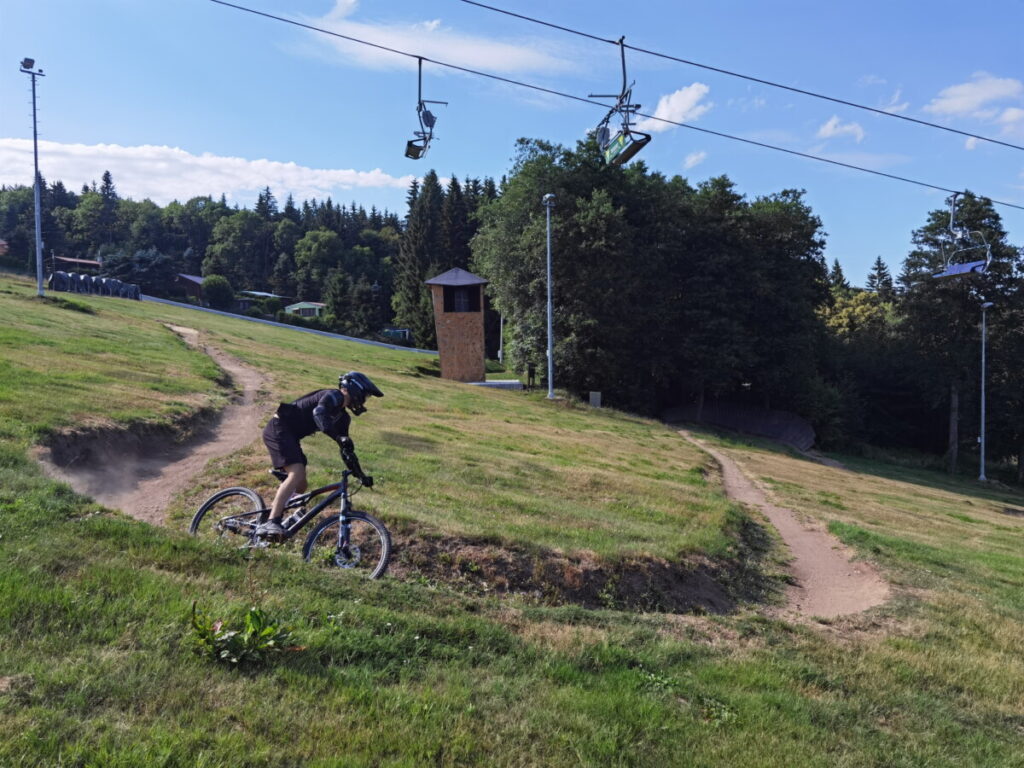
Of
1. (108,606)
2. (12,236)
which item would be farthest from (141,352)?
(12,236)

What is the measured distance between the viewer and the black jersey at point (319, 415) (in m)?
6.89

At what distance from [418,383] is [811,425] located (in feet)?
87.0

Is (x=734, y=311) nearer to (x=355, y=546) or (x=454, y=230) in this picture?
(x=355, y=546)

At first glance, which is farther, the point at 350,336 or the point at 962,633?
the point at 350,336

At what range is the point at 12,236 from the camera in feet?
292


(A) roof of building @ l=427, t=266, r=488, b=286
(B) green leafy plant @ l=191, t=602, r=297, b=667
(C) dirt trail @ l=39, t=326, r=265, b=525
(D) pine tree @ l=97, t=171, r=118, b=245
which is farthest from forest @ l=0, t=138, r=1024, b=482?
(D) pine tree @ l=97, t=171, r=118, b=245

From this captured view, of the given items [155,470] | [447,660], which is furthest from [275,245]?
[447,660]

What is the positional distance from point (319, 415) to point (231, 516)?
1.78 m

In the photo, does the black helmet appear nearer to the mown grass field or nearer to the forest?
the mown grass field

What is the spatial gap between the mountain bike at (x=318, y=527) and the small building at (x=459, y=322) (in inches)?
1205

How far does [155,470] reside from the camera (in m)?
11.6

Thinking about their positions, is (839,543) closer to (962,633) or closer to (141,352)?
(962,633)

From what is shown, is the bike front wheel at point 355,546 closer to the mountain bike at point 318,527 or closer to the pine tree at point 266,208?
the mountain bike at point 318,527

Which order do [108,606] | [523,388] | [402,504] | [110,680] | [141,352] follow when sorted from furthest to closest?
[523,388] → [141,352] → [402,504] → [108,606] → [110,680]
